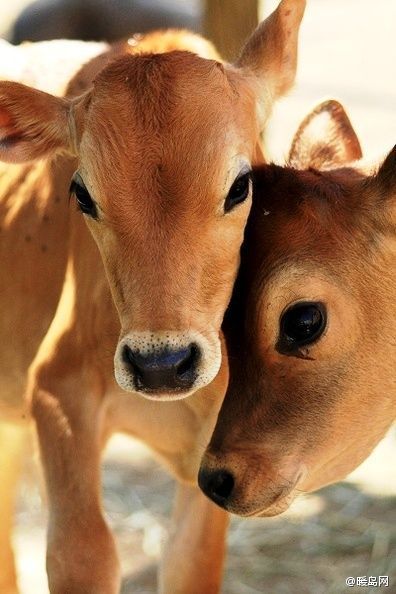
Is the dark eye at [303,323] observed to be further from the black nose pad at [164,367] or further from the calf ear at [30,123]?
the calf ear at [30,123]

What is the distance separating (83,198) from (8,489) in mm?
2273

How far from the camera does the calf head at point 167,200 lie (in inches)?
129

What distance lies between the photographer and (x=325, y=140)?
4516 mm

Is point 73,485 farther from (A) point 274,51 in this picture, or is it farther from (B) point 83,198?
A: (A) point 274,51

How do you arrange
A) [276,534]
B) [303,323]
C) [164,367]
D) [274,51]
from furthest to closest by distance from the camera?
[276,534]
[274,51]
[303,323]
[164,367]

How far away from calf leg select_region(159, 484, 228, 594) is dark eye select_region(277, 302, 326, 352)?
117 cm

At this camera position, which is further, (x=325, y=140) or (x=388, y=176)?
(x=325, y=140)

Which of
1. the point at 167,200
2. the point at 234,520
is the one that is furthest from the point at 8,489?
the point at 167,200

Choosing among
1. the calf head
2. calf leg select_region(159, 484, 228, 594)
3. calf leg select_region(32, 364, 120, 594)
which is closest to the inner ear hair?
the calf head

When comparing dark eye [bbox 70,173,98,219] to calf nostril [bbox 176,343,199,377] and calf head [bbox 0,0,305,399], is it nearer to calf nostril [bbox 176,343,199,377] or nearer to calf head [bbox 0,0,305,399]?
calf head [bbox 0,0,305,399]

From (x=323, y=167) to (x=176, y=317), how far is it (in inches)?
44.7

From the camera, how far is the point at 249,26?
6.01 metres

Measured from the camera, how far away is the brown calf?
11.1ft

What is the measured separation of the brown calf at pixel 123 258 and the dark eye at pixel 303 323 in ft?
0.60
